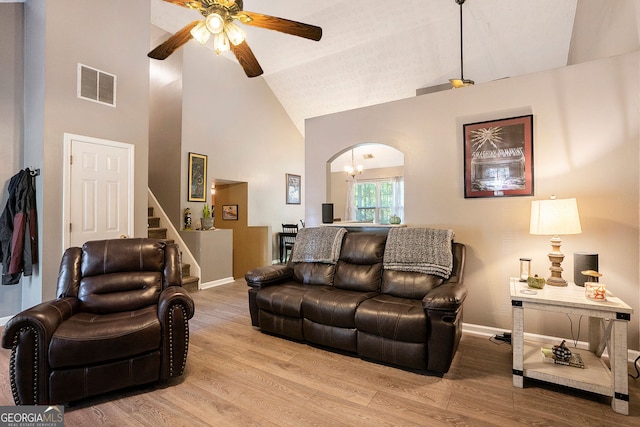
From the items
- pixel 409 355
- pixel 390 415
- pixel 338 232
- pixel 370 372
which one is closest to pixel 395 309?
pixel 409 355

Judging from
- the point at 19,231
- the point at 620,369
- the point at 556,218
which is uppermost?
the point at 556,218

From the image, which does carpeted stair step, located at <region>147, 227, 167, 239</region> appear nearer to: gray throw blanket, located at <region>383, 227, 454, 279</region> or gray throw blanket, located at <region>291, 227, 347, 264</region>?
gray throw blanket, located at <region>291, 227, 347, 264</region>

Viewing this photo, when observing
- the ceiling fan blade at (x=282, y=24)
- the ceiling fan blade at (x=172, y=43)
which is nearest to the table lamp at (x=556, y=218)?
the ceiling fan blade at (x=282, y=24)

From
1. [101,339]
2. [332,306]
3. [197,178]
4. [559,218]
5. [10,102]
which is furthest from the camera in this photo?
[197,178]

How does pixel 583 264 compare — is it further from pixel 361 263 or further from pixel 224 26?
pixel 224 26

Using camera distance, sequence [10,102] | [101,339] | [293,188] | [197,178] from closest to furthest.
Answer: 1. [101,339]
2. [10,102]
3. [197,178]
4. [293,188]

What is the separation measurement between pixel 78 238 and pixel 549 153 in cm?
497

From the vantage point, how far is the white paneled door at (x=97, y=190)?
3230 millimetres

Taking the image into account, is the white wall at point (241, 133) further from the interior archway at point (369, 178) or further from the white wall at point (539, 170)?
the white wall at point (539, 170)

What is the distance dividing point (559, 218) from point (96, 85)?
482 cm

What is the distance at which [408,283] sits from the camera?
276 centimetres

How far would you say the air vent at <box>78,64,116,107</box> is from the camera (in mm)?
3287

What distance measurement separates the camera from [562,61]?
15.4 feet

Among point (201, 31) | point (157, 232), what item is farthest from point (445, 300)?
point (157, 232)
